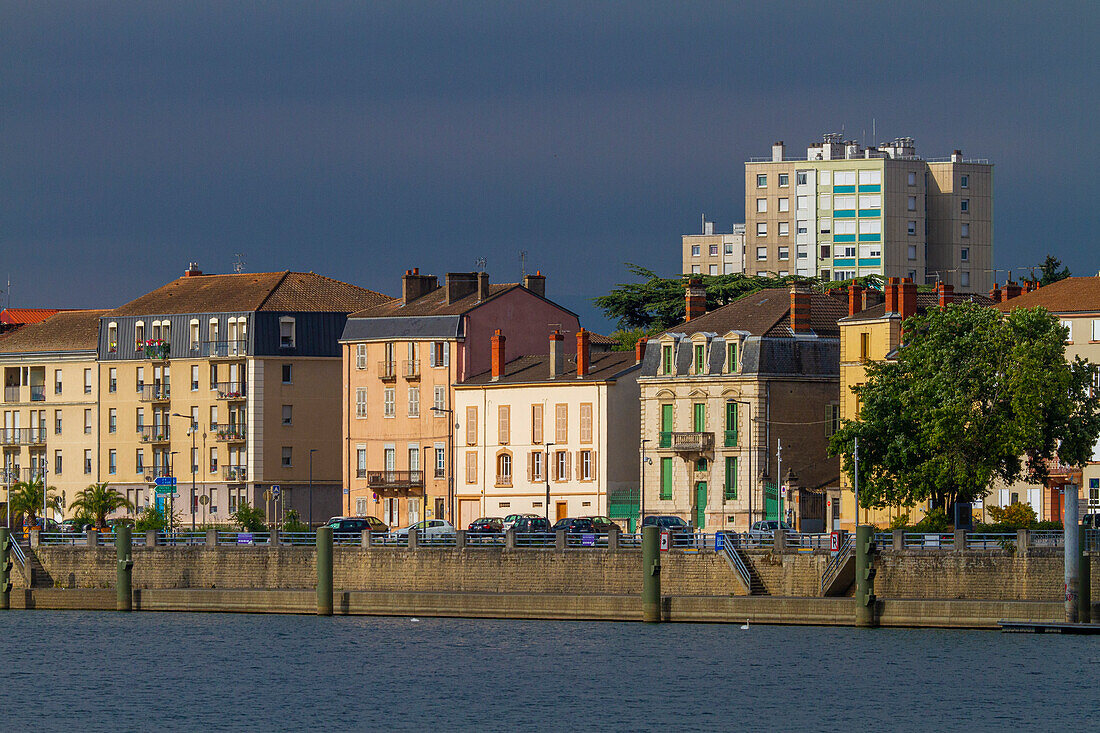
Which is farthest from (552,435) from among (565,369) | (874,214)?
(874,214)

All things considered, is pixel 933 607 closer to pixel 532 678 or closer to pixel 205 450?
pixel 532 678

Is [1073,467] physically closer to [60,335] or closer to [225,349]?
[225,349]

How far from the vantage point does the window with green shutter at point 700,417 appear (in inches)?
4336

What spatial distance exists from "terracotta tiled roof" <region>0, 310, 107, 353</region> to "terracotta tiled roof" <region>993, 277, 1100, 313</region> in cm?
5705

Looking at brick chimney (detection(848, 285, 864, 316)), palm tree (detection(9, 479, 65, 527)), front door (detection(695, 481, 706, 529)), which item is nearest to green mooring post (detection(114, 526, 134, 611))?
front door (detection(695, 481, 706, 529))

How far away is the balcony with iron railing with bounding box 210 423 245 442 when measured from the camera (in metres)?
127

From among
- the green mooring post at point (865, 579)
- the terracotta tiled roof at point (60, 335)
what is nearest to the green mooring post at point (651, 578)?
the green mooring post at point (865, 579)

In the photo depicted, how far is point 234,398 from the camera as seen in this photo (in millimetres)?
127750

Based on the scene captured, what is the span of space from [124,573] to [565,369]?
33377 mm

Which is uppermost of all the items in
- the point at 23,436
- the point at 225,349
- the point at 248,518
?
the point at 225,349

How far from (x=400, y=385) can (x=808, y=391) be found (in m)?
23.6

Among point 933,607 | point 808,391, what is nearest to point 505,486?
point 808,391

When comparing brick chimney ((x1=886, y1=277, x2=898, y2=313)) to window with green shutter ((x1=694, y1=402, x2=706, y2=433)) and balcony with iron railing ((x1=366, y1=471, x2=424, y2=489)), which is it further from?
balcony with iron railing ((x1=366, y1=471, x2=424, y2=489))

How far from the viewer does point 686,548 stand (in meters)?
81.1
